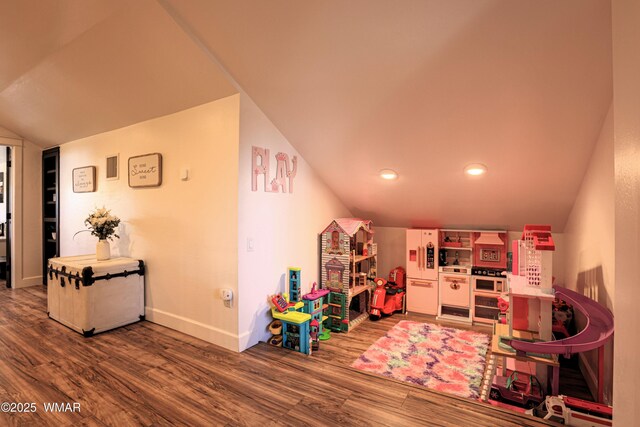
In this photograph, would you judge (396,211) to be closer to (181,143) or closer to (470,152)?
(470,152)

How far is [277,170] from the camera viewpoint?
9.89 feet

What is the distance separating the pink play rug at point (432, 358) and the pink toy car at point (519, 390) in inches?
5.6

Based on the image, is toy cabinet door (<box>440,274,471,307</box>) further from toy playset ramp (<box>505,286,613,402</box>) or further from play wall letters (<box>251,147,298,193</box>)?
play wall letters (<box>251,147,298,193</box>)

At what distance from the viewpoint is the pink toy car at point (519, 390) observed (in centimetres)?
199

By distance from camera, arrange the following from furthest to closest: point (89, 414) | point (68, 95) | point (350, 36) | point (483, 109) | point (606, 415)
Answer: point (68, 95) → point (483, 109) → point (350, 36) → point (89, 414) → point (606, 415)

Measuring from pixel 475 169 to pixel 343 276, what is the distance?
1.73 meters

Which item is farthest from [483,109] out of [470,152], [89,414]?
[89,414]

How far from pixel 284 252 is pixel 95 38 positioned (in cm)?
242

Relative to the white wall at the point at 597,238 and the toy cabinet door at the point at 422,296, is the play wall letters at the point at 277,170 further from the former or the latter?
the white wall at the point at 597,238

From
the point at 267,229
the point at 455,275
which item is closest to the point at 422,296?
the point at 455,275

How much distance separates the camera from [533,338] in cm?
196

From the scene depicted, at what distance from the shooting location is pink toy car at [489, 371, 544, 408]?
6.52ft

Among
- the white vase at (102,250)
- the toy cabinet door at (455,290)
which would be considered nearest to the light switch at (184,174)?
the white vase at (102,250)

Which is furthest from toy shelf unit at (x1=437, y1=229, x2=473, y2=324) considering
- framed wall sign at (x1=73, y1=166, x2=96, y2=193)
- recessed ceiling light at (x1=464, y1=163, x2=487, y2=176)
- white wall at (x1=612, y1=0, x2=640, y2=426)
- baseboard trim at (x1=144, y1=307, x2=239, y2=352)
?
framed wall sign at (x1=73, y1=166, x2=96, y2=193)
